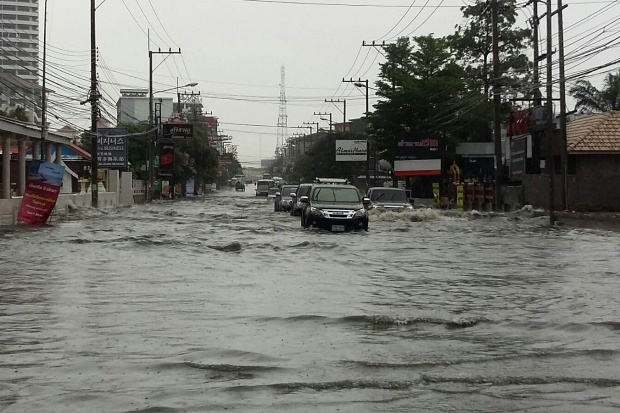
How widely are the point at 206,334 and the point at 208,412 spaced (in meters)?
3.19

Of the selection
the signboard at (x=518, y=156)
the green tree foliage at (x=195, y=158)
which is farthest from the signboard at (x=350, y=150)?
the signboard at (x=518, y=156)

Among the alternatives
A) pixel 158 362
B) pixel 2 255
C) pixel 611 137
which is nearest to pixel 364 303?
pixel 158 362

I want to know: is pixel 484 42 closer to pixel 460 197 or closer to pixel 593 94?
pixel 593 94

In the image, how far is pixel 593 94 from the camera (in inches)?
2416

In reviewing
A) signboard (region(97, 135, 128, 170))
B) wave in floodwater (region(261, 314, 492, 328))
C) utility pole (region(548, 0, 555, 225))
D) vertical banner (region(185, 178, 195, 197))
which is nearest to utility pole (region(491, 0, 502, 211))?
utility pole (region(548, 0, 555, 225))

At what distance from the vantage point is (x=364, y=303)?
38.7 feet

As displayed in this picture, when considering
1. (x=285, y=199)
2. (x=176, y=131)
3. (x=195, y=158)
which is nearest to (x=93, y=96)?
(x=285, y=199)

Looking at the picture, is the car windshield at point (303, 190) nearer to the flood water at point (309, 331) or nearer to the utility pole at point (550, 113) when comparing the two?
the utility pole at point (550, 113)

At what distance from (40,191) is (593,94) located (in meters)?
45.0

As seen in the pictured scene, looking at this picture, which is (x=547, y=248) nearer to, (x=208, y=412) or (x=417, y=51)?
(x=208, y=412)

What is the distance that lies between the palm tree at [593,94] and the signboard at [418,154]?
40.6 ft

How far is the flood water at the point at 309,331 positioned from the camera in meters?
6.71

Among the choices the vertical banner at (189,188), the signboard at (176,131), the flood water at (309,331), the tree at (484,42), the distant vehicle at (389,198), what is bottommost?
the flood water at (309,331)

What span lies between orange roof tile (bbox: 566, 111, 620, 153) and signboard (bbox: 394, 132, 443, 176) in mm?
13513
